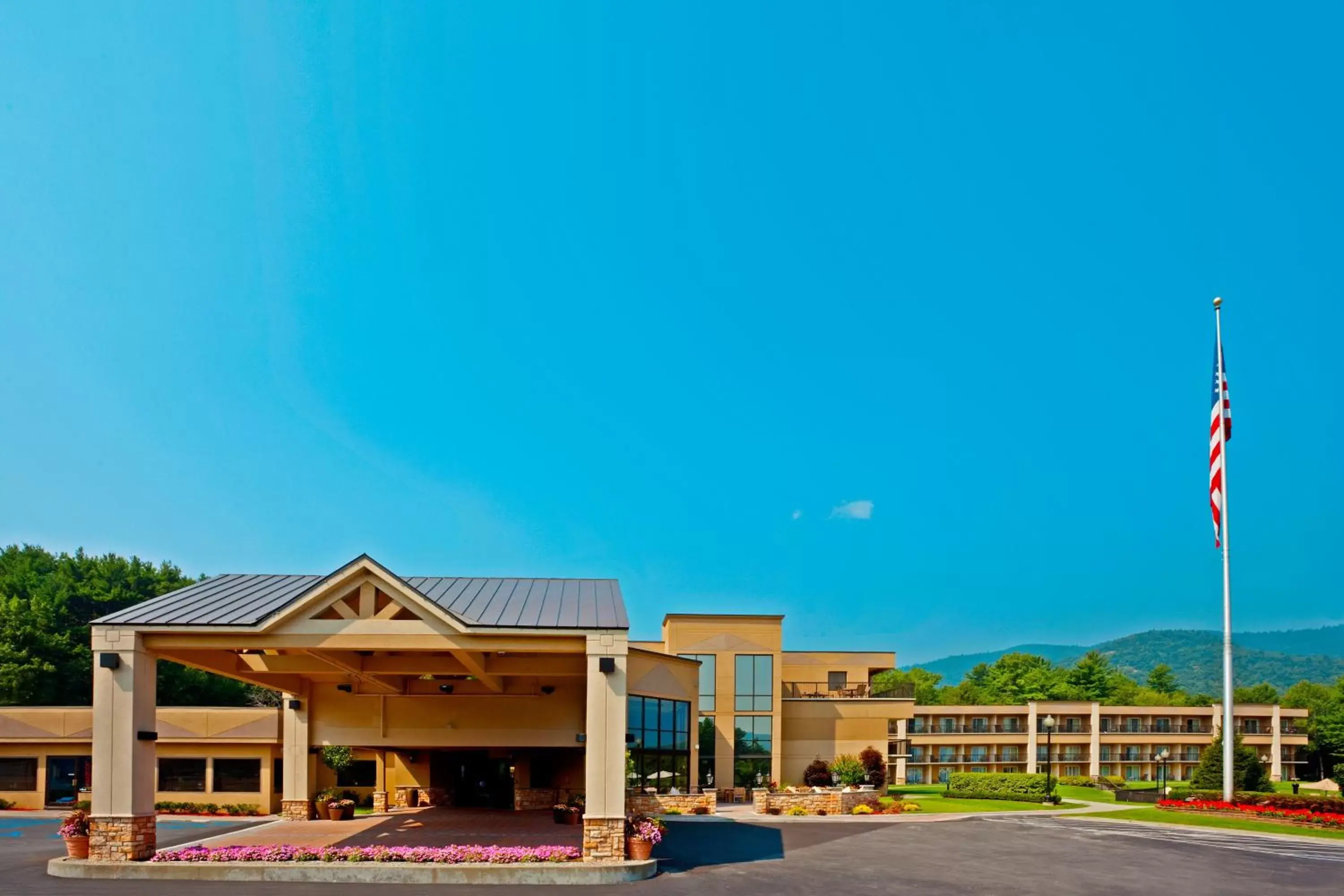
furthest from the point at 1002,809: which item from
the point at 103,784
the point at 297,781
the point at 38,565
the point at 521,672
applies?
the point at 38,565

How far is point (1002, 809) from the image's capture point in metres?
37.1

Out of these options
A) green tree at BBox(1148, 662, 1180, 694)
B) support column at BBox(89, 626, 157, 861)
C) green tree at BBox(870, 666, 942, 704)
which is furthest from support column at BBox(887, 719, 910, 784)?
green tree at BBox(1148, 662, 1180, 694)

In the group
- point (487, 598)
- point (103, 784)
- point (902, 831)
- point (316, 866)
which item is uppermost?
point (487, 598)

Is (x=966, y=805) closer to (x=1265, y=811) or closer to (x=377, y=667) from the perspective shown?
(x=1265, y=811)

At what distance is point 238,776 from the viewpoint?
34469 millimetres

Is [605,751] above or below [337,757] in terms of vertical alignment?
above

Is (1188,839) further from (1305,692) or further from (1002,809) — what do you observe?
(1305,692)

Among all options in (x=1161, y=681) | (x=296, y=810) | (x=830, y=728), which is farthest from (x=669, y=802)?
(x=1161, y=681)

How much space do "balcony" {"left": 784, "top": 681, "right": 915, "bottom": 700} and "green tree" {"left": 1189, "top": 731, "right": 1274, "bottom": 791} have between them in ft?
36.6

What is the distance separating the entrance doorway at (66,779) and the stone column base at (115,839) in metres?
18.7

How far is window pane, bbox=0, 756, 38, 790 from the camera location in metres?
34.5

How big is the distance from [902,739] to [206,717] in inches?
1661

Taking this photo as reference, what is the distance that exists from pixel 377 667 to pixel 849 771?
22236 mm

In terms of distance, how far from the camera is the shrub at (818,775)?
4034 cm
